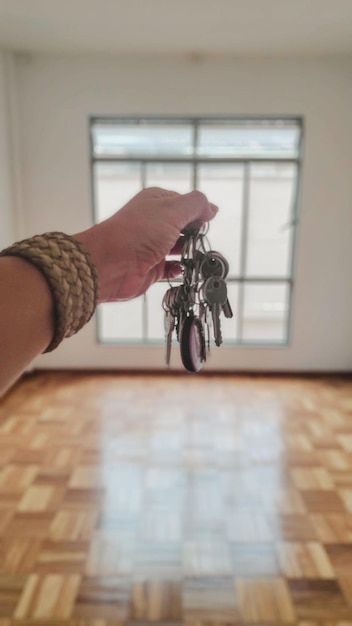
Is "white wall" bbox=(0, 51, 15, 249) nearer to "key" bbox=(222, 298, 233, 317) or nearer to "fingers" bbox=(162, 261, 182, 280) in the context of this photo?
"fingers" bbox=(162, 261, 182, 280)

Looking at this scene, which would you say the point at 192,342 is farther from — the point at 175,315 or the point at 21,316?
the point at 21,316

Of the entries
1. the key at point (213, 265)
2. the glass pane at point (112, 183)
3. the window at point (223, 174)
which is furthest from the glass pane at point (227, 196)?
the key at point (213, 265)

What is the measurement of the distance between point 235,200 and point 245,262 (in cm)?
70

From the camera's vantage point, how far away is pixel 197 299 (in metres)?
0.67

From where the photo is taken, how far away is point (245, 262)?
4.73 m

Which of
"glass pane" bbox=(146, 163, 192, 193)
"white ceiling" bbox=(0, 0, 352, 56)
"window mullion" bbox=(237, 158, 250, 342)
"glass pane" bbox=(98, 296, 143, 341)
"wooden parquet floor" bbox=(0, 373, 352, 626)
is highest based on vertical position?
"white ceiling" bbox=(0, 0, 352, 56)

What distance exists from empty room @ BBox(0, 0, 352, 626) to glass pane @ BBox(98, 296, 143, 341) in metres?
0.05

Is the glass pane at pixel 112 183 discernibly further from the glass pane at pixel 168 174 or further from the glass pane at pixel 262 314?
the glass pane at pixel 262 314

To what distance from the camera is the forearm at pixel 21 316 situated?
48cm

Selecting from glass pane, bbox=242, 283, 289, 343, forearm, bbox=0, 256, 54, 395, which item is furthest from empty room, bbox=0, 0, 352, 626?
glass pane, bbox=242, 283, 289, 343

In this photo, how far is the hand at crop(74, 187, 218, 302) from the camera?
0.65m

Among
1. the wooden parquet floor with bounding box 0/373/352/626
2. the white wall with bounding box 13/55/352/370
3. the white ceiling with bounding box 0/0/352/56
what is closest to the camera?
the wooden parquet floor with bounding box 0/373/352/626

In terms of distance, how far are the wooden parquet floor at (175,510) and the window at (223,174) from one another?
1.14 metres

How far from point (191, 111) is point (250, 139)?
66cm
